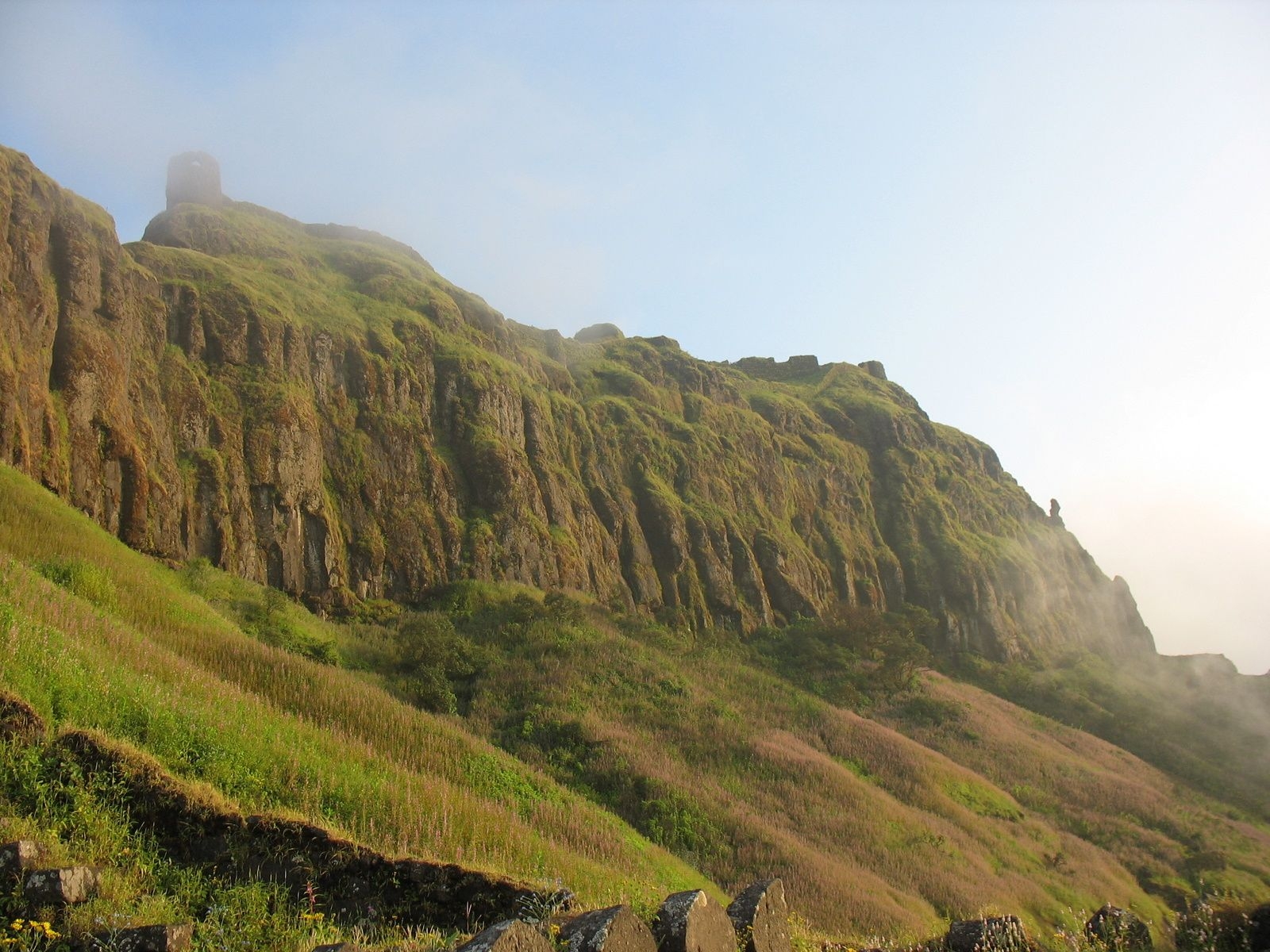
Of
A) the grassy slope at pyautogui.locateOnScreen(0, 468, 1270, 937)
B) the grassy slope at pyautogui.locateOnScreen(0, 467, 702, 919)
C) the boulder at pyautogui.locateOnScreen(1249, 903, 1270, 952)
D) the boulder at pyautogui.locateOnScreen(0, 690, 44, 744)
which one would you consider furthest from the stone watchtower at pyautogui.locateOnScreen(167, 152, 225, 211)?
the boulder at pyautogui.locateOnScreen(1249, 903, 1270, 952)

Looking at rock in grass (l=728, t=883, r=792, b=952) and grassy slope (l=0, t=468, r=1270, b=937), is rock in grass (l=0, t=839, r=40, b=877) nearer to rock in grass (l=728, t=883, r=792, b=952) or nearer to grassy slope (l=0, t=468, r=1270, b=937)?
grassy slope (l=0, t=468, r=1270, b=937)

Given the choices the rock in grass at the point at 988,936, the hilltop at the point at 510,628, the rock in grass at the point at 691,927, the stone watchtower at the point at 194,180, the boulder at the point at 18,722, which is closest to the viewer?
the rock in grass at the point at 691,927

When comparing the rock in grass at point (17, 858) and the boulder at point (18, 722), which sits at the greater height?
the boulder at point (18, 722)

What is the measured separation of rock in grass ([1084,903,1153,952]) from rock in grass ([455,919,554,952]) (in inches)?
373

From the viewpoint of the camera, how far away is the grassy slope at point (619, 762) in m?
9.85

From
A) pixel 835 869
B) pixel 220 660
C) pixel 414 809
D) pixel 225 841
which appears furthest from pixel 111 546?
pixel 835 869

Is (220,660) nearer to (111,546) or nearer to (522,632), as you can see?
(111,546)

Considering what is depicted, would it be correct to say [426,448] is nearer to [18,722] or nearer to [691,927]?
[18,722]

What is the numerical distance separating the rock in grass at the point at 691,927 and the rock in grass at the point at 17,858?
4.92 metres

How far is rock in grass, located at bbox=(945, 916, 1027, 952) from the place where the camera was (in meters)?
8.85

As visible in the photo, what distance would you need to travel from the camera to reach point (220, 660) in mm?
16234

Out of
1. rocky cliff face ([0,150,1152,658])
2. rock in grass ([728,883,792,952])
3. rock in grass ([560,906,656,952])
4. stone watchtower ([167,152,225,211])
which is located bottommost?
rock in grass ([728,883,792,952])

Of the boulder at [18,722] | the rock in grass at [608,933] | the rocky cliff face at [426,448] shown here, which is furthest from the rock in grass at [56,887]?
the rocky cliff face at [426,448]

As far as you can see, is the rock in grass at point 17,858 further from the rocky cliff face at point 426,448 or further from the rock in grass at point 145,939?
the rocky cliff face at point 426,448
